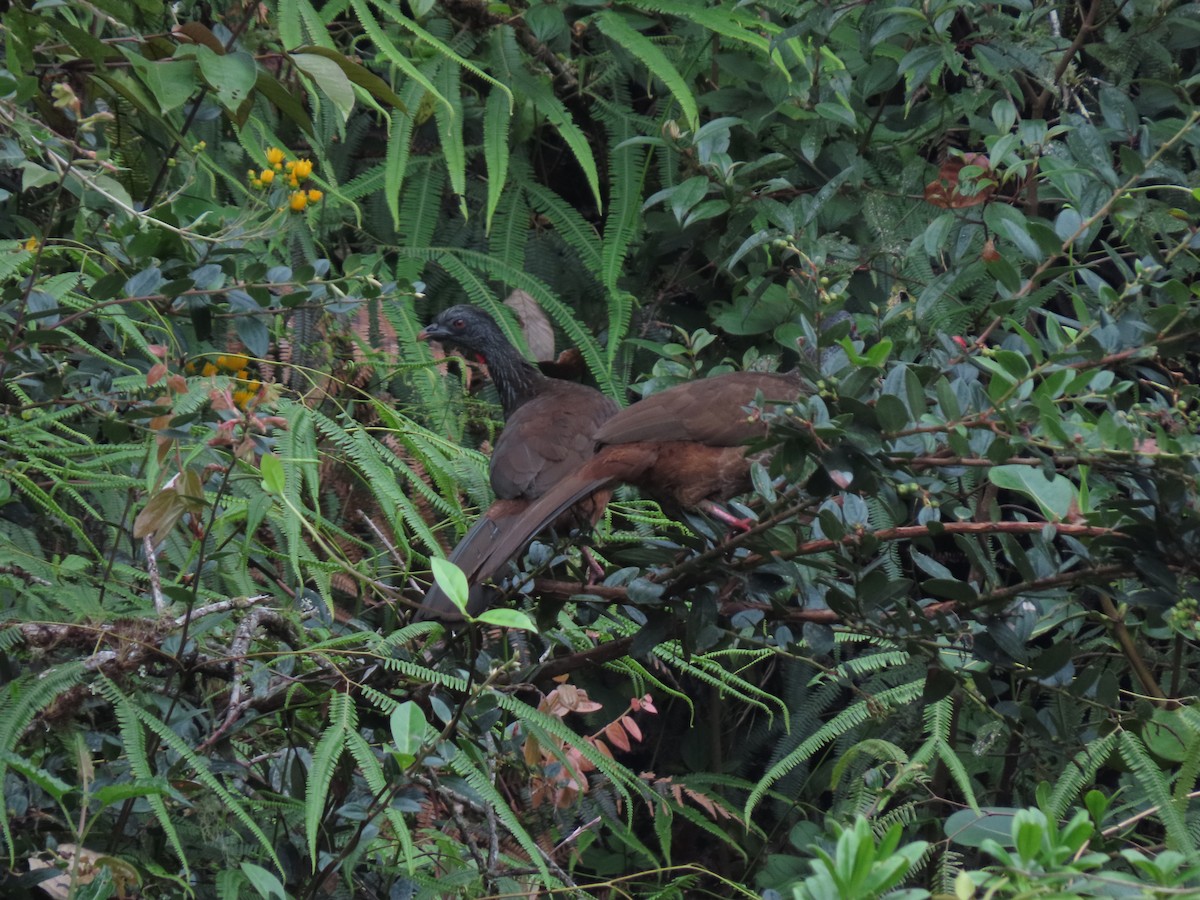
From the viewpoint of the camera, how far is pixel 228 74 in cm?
196

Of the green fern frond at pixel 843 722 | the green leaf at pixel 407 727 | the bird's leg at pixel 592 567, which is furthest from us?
the green fern frond at pixel 843 722

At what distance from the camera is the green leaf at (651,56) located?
3.70m

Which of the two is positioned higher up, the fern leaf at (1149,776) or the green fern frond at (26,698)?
the green fern frond at (26,698)

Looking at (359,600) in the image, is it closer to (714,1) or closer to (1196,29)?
(714,1)

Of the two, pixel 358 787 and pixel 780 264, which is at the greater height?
pixel 780 264

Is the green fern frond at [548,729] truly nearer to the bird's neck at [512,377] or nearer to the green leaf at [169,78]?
the green leaf at [169,78]

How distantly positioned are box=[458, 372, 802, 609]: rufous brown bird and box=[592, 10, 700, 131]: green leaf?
924mm

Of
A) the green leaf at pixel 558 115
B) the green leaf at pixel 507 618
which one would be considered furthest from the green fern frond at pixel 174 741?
the green leaf at pixel 558 115

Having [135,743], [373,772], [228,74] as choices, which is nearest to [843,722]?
[373,772]

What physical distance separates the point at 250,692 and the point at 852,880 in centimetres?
138

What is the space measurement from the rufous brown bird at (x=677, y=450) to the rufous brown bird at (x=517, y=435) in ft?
0.22

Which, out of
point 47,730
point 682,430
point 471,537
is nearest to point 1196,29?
point 682,430

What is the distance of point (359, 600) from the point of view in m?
2.51

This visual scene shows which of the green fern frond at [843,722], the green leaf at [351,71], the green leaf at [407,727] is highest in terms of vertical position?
the green leaf at [351,71]
